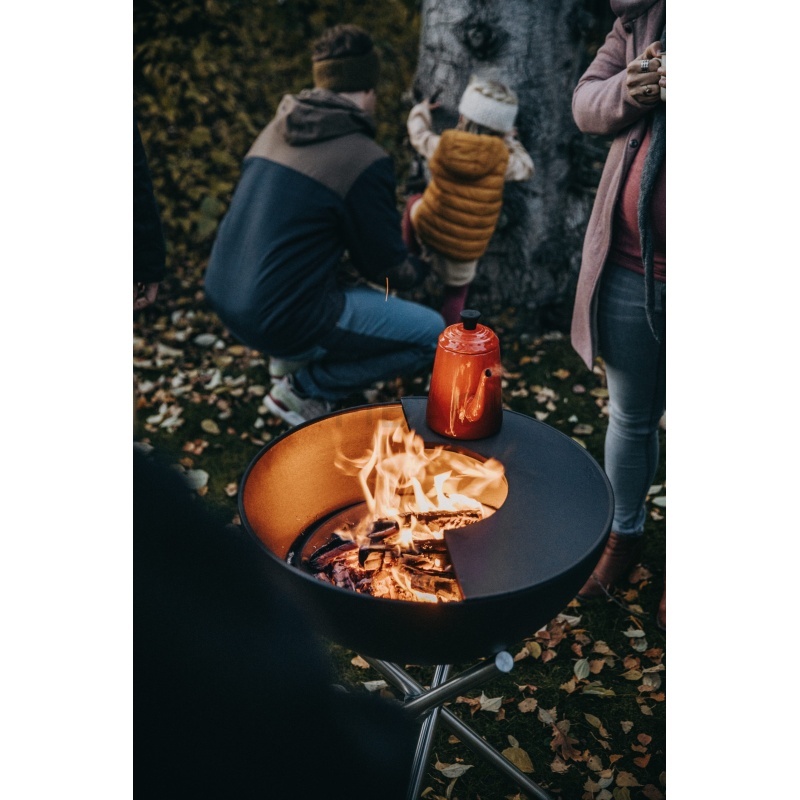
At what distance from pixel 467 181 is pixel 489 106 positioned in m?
0.44

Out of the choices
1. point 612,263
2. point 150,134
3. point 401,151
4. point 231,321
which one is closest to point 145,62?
point 150,134

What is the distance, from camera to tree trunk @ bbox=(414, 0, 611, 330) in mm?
4215

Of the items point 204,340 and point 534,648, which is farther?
point 204,340

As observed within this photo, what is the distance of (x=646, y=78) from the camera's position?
206cm

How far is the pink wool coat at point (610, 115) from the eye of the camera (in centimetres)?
213

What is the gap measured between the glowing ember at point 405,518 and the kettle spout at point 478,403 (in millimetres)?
141

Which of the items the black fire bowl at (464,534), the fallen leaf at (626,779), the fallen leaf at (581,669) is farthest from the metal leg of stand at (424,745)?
the fallen leaf at (581,669)

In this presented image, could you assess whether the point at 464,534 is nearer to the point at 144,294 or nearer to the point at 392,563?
the point at 392,563

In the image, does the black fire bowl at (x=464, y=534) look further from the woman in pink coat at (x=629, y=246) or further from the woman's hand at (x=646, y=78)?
the woman's hand at (x=646, y=78)

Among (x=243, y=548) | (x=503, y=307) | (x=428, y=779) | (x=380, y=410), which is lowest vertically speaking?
(x=428, y=779)

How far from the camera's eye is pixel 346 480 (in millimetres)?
2289

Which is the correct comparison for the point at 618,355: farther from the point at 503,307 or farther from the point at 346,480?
the point at 503,307

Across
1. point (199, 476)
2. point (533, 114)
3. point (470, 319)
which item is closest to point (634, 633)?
point (470, 319)

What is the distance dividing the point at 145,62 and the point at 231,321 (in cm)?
312
